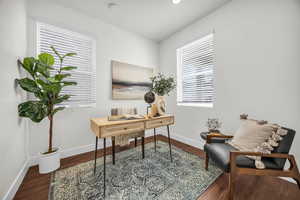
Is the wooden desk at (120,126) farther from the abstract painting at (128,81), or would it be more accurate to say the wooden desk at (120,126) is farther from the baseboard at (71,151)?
the abstract painting at (128,81)

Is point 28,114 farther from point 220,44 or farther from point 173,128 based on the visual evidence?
point 220,44

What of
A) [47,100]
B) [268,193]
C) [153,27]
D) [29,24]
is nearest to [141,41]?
[153,27]

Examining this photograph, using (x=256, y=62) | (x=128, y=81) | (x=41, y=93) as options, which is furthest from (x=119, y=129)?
(x=256, y=62)

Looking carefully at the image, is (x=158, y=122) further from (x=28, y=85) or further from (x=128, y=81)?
(x=28, y=85)

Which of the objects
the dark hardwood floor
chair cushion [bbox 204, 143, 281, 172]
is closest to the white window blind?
the dark hardwood floor

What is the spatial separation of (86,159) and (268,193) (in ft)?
8.48

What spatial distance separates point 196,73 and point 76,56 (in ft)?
8.35

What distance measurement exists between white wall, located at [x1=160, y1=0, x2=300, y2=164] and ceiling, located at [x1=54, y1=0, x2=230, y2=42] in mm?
283

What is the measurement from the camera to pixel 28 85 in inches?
55.6

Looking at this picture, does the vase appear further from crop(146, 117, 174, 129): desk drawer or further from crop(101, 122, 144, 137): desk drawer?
crop(101, 122, 144, 137): desk drawer

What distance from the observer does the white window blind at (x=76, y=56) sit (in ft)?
6.20

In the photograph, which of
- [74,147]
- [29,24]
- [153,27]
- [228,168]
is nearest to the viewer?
[228,168]

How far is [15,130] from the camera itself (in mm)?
1336

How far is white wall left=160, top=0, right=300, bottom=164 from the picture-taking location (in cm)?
141
